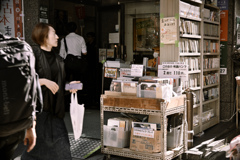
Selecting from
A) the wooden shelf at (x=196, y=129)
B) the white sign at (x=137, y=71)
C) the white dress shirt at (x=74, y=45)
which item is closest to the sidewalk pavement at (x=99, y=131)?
the wooden shelf at (x=196, y=129)

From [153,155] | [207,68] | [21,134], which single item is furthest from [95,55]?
[21,134]

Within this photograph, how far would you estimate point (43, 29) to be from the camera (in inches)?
193

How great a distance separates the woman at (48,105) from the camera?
4836 mm

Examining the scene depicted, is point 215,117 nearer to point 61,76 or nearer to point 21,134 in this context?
point 61,76

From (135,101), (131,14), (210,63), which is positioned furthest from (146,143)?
(131,14)

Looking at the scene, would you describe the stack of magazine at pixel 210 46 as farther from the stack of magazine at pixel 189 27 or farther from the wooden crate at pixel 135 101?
the wooden crate at pixel 135 101

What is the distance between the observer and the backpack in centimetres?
268

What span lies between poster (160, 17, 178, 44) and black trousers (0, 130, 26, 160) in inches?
161

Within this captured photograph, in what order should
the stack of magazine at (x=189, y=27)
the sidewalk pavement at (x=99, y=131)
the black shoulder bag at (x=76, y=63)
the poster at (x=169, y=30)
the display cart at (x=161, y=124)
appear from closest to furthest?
the display cart at (x=161, y=124)
the sidewalk pavement at (x=99, y=131)
the poster at (x=169, y=30)
the stack of magazine at (x=189, y=27)
the black shoulder bag at (x=76, y=63)

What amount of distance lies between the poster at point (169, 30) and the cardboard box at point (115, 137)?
1.90 m

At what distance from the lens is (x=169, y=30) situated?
648 cm

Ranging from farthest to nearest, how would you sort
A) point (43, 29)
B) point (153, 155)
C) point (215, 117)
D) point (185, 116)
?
point (215, 117) < point (185, 116) < point (153, 155) < point (43, 29)

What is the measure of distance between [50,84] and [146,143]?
177cm

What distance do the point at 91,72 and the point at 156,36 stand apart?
92.8 inches
